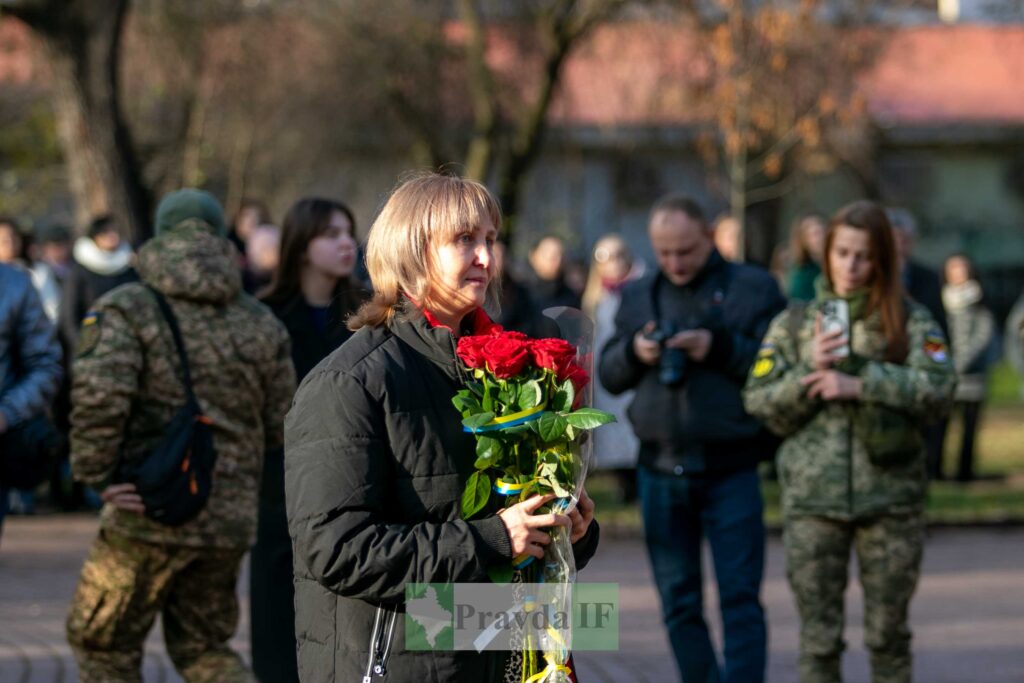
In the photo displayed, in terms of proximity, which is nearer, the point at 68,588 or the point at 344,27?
the point at 68,588

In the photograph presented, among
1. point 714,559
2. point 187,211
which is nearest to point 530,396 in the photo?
point 187,211

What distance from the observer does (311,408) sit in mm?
3488

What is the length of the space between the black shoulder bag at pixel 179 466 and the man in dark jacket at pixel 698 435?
76.7 inches

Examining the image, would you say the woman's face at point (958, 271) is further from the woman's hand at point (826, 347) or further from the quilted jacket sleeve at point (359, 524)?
the quilted jacket sleeve at point (359, 524)

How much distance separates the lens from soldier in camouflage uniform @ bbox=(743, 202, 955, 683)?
6.07m

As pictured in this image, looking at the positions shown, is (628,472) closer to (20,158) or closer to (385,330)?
(385,330)

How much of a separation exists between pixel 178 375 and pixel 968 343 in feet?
36.3

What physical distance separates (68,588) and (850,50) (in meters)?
16.0

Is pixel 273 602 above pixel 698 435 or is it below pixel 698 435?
below

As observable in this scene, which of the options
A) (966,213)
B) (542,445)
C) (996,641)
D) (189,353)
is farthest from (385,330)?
(966,213)

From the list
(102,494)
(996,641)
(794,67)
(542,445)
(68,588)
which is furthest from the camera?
(794,67)

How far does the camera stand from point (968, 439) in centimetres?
1455

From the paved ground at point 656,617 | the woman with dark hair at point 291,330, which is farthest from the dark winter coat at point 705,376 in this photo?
the paved ground at point 656,617

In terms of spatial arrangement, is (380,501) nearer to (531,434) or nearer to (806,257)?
(531,434)
